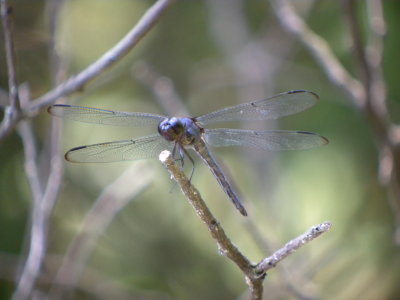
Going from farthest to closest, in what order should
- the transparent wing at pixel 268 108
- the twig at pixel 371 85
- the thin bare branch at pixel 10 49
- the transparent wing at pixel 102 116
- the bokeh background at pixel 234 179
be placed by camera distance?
1. the bokeh background at pixel 234 179
2. the twig at pixel 371 85
3. the transparent wing at pixel 268 108
4. the transparent wing at pixel 102 116
5. the thin bare branch at pixel 10 49

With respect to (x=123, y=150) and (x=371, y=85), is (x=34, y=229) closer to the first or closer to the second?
(x=123, y=150)

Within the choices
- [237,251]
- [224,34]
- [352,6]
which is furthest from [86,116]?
[224,34]

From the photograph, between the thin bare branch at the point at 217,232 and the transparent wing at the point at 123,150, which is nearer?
the thin bare branch at the point at 217,232

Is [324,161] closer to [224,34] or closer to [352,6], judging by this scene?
[224,34]

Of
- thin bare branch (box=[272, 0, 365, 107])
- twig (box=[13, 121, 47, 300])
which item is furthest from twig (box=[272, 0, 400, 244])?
twig (box=[13, 121, 47, 300])

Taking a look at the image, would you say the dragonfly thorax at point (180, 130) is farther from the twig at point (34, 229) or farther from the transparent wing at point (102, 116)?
the twig at point (34, 229)

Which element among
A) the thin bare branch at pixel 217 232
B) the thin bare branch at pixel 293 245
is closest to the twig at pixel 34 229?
the thin bare branch at pixel 217 232
